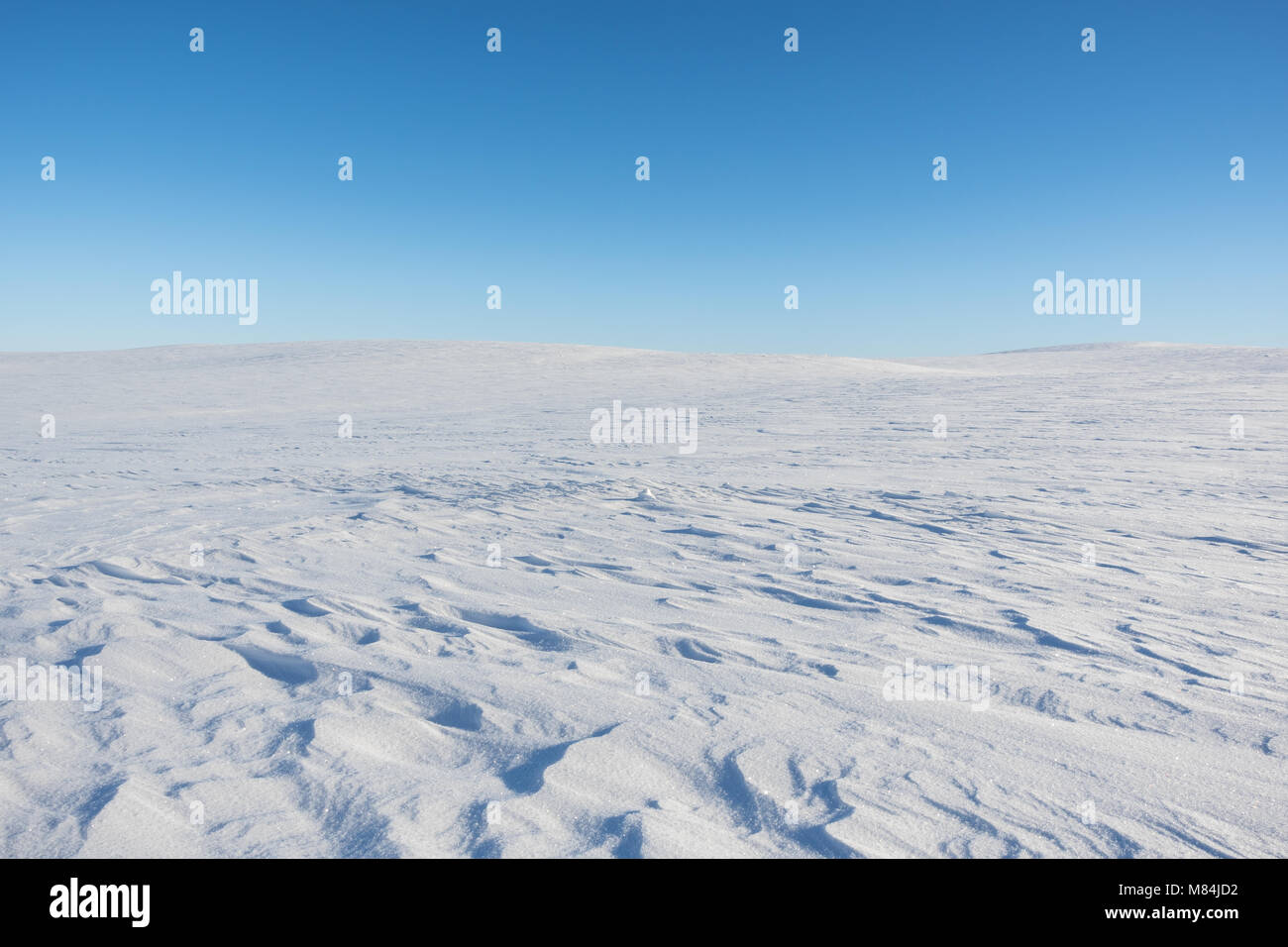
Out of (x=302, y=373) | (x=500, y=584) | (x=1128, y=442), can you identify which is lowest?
(x=500, y=584)

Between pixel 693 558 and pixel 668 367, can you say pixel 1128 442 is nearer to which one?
pixel 693 558

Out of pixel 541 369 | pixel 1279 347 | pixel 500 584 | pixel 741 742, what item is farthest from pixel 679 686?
pixel 1279 347

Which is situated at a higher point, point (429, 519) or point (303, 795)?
point (429, 519)
